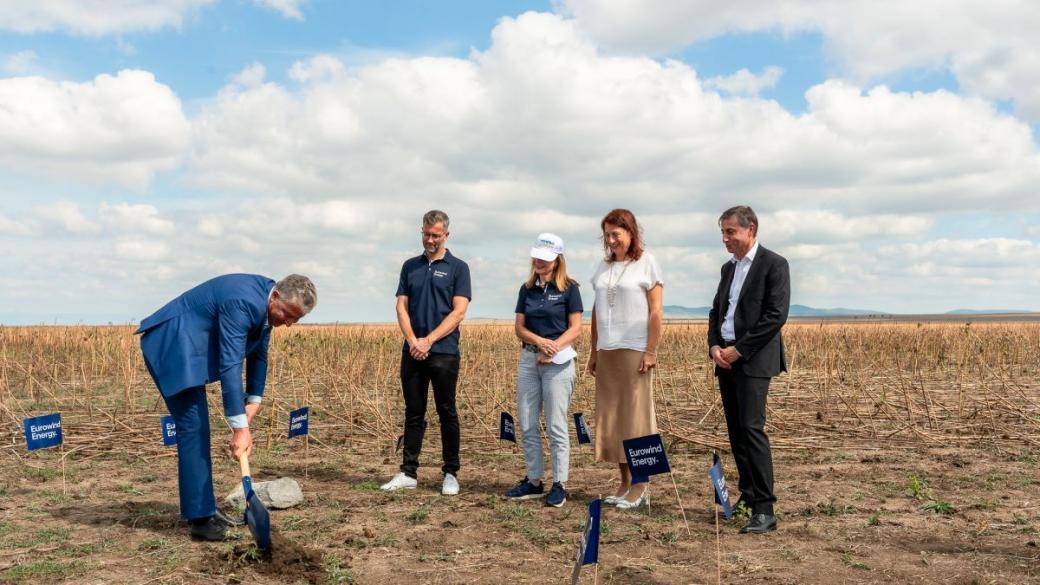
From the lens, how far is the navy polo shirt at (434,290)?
503 centimetres

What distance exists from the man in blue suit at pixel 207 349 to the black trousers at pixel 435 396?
1186 millimetres

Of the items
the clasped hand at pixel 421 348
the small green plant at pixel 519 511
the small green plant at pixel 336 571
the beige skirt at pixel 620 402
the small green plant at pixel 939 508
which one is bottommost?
the small green plant at pixel 939 508

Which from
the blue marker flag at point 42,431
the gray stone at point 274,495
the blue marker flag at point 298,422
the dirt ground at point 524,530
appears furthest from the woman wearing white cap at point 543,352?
the blue marker flag at point 42,431

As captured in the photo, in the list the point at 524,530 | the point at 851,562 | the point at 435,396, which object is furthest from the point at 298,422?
the point at 851,562

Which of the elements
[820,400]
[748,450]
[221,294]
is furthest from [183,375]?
[820,400]

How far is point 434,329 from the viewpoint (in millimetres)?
5012

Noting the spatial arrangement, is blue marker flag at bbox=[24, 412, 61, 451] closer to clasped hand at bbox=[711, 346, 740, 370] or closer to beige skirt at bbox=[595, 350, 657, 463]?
beige skirt at bbox=[595, 350, 657, 463]

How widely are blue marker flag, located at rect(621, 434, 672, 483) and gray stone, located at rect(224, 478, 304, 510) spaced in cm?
212

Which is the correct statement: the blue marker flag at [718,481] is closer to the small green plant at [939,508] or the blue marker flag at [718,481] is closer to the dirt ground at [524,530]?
the dirt ground at [524,530]

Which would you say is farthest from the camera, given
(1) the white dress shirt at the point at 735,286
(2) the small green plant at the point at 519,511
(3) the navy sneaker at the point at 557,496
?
(3) the navy sneaker at the point at 557,496

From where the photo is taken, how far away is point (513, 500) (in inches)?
195

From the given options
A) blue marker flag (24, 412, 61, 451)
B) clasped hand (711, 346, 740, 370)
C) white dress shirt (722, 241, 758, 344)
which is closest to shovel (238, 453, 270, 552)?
blue marker flag (24, 412, 61, 451)

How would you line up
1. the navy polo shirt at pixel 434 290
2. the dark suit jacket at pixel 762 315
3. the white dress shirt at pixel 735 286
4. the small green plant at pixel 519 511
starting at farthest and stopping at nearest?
the navy polo shirt at pixel 434 290
the small green plant at pixel 519 511
the white dress shirt at pixel 735 286
the dark suit jacket at pixel 762 315

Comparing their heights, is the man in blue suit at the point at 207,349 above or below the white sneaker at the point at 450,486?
above
